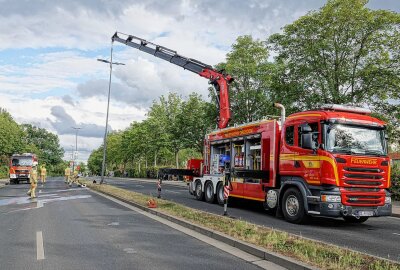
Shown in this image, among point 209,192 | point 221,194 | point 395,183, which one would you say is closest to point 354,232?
point 221,194

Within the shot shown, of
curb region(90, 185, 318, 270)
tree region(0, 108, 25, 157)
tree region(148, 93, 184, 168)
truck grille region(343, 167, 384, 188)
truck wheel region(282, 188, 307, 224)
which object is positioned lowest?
curb region(90, 185, 318, 270)

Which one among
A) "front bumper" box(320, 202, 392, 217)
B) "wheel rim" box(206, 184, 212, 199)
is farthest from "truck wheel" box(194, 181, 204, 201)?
"front bumper" box(320, 202, 392, 217)

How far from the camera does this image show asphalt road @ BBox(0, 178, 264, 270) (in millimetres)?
6316

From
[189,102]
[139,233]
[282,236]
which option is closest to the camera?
[282,236]

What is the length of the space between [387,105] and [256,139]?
1150 centimetres

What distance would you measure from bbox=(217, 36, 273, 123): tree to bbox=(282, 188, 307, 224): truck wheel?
74.1ft

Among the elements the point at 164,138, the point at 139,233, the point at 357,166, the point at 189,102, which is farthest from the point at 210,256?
the point at 164,138

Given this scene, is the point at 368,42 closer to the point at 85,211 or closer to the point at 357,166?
the point at 357,166

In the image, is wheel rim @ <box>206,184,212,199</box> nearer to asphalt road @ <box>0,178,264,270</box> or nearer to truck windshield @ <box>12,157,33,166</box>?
asphalt road @ <box>0,178,264,270</box>

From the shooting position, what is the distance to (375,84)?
21.5 meters

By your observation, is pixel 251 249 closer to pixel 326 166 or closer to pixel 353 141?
pixel 326 166

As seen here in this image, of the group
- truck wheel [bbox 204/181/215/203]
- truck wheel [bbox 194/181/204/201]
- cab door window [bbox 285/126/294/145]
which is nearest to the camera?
cab door window [bbox 285/126/294/145]

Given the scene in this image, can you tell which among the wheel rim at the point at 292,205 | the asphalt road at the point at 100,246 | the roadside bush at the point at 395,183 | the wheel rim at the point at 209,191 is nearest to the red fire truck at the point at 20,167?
the wheel rim at the point at 209,191

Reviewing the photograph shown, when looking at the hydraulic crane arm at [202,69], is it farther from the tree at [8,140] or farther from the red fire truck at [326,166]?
the tree at [8,140]
